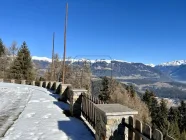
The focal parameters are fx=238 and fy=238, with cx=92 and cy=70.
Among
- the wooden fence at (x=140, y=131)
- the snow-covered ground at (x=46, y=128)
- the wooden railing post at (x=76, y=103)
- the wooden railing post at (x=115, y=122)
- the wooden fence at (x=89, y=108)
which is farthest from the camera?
the wooden railing post at (x=76, y=103)

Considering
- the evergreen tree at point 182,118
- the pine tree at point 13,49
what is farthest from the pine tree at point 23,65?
the evergreen tree at point 182,118

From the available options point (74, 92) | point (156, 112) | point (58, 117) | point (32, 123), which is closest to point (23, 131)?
point (32, 123)

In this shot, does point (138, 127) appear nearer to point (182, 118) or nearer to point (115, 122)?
point (115, 122)

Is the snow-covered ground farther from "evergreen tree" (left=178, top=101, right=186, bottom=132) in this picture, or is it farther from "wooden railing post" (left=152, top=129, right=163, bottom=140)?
"evergreen tree" (left=178, top=101, right=186, bottom=132)

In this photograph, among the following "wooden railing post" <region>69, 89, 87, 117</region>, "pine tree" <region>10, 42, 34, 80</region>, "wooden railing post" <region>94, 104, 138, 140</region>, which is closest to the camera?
"wooden railing post" <region>94, 104, 138, 140</region>

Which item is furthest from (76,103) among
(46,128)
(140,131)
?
(140,131)

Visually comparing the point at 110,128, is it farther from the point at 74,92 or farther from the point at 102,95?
the point at 102,95

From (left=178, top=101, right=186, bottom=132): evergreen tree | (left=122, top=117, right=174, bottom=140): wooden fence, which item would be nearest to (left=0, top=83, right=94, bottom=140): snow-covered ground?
(left=122, top=117, right=174, bottom=140): wooden fence

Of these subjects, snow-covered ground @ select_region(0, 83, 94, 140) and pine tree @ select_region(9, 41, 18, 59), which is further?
pine tree @ select_region(9, 41, 18, 59)

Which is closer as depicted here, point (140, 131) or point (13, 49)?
point (140, 131)

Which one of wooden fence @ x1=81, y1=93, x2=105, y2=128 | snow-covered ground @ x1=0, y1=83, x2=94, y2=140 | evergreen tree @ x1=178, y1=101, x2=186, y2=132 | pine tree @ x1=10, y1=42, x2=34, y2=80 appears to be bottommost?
evergreen tree @ x1=178, y1=101, x2=186, y2=132

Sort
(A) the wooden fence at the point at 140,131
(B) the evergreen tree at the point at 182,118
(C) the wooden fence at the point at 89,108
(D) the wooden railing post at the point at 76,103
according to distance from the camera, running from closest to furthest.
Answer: (A) the wooden fence at the point at 140,131 < (C) the wooden fence at the point at 89,108 < (D) the wooden railing post at the point at 76,103 < (B) the evergreen tree at the point at 182,118

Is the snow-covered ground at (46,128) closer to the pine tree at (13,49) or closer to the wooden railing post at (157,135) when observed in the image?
the wooden railing post at (157,135)

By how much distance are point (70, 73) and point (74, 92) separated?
4031 centimetres
